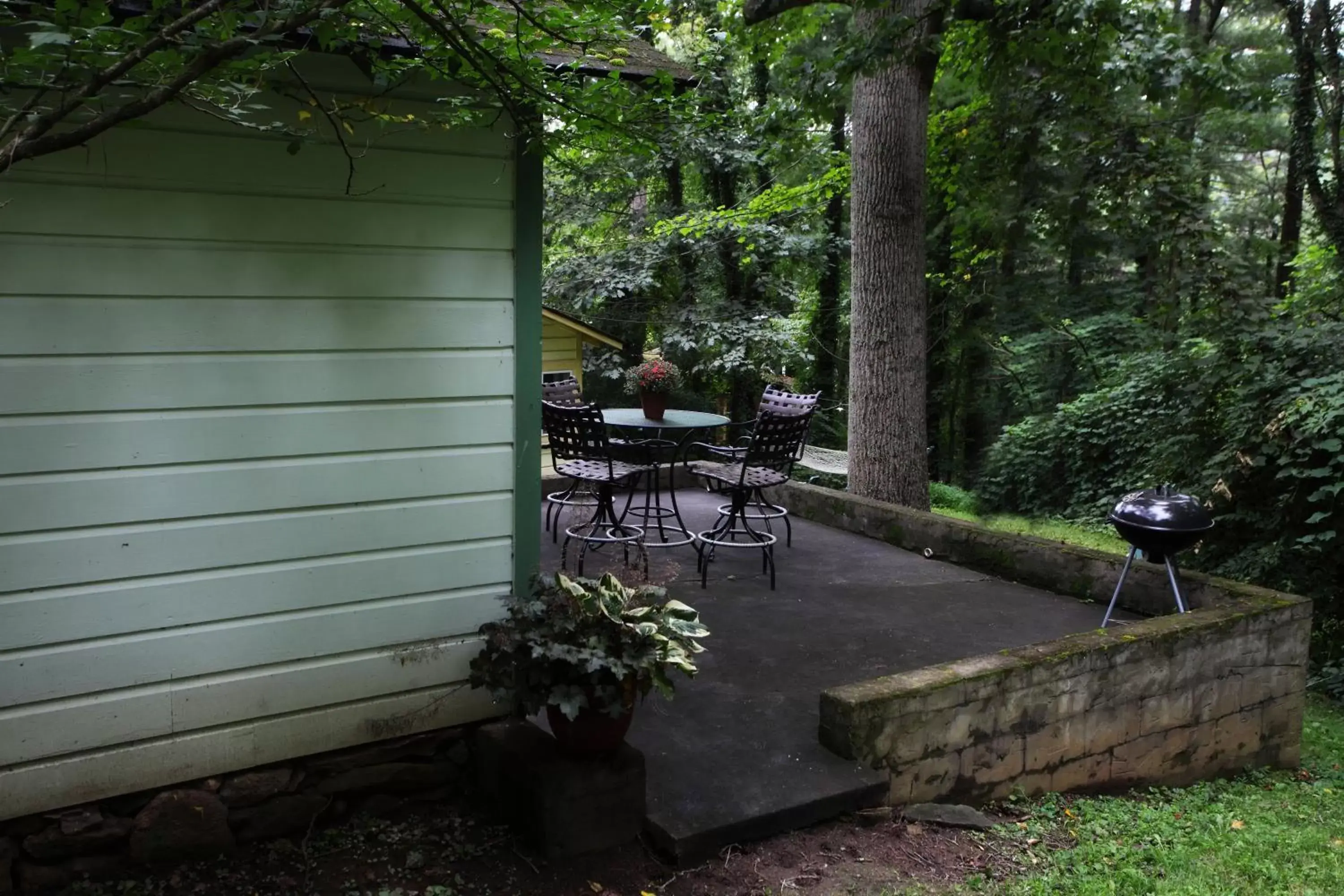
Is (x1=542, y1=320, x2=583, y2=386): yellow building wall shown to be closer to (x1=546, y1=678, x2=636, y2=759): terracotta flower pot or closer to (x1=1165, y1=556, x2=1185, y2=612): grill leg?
(x1=1165, y1=556, x2=1185, y2=612): grill leg

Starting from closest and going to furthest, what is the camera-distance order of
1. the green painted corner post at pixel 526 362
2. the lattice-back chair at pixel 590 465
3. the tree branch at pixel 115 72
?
the tree branch at pixel 115 72 → the green painted corner post at pixel 526 362 → the lattice-back chair at pixel 590 465

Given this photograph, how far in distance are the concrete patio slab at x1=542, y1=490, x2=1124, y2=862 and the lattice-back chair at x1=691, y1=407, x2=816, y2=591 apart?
0.45 feet

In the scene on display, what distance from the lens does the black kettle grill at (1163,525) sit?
4379mm

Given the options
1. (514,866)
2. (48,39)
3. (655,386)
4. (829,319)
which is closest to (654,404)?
(655,386)

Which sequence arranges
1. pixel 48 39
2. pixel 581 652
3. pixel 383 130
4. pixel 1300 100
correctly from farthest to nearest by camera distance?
1. pixel 1300 100
2. pixel 383 130
3. pixel 581 652
4. pixel 48 39

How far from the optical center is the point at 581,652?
265 centimetres

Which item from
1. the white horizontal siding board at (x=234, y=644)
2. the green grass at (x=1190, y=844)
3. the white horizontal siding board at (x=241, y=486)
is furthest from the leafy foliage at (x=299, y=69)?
the green grass at (x=1190, y=844)

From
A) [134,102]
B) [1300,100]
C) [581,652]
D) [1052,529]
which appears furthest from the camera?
[1052,529]

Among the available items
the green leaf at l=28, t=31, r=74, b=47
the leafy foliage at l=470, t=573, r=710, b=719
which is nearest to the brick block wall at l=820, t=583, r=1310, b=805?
the leafy foliage at l=470, t=573, r=710, b=719

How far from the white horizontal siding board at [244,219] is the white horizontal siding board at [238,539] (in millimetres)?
792

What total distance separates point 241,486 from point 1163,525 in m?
3.90

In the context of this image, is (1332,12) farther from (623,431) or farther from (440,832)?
(440,832)

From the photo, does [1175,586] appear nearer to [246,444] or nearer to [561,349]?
[246,444]

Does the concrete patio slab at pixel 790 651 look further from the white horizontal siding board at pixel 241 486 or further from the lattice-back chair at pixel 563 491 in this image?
the white horizontal siding board at pixel 241 486
